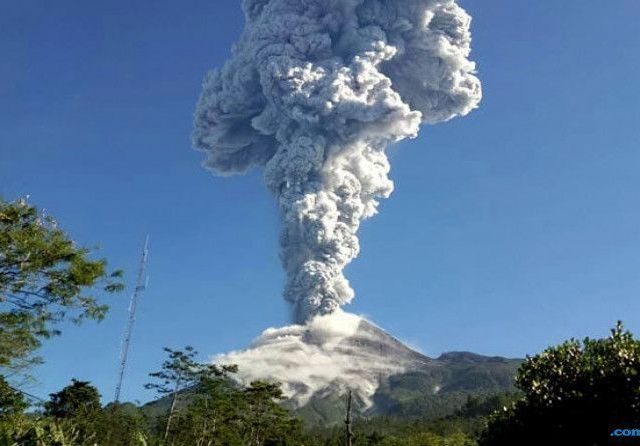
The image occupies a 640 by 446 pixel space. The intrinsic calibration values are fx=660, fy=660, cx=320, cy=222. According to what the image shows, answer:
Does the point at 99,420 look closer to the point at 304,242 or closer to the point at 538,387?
the point at 538,387

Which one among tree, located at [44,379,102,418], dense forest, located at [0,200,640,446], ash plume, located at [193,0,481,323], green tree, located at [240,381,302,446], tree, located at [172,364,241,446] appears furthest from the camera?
ash plume, located at [193,0,481,323]

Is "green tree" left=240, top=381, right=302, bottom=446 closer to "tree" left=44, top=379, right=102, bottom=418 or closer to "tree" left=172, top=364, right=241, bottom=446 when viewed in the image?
"tree" left=172, top=364, right=241, bottom=446

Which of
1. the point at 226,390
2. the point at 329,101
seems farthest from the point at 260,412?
the point at 329,101

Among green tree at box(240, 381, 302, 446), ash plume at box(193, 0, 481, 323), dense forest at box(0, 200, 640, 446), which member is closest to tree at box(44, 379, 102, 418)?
dense forest at box(0, 200, 640, 446)

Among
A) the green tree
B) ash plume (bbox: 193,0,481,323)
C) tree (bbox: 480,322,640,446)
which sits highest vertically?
ash plume (bbox: 193,0,481,323)

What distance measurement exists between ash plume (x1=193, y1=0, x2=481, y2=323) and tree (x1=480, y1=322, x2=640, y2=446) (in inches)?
2717

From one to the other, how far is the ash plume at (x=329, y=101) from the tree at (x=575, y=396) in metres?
69.0

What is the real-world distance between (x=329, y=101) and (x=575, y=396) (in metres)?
74.0

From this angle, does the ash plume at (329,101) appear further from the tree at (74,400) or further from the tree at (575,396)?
the tree at (575,396)

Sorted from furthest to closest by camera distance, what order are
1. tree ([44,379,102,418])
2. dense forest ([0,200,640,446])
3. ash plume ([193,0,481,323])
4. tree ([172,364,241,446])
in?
ash plume ([193,0,481,323]) < tree ([44,379,102,418]) < tree ([172,364,241,446]) < dense forest ([0,200,640,446])

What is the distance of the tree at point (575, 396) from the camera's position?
21.4 meters

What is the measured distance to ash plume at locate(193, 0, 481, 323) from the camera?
307ft

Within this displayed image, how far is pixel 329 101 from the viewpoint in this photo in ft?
304

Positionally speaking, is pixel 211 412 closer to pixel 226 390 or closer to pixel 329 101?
pixel 226 390
